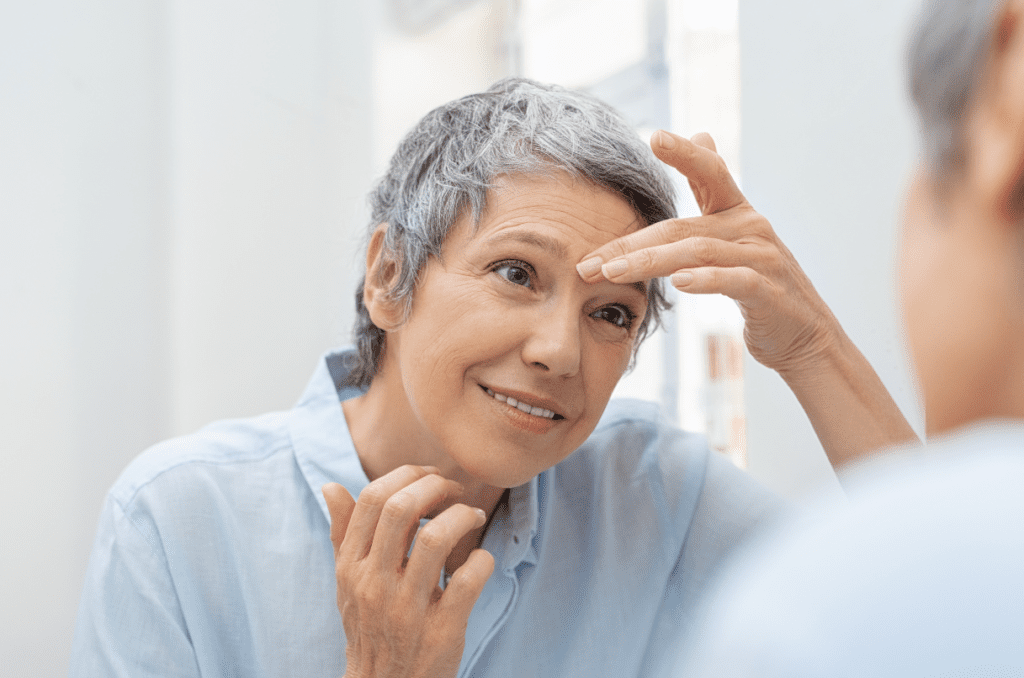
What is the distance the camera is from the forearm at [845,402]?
0.86 metres

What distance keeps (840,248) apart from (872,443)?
9.9 inches

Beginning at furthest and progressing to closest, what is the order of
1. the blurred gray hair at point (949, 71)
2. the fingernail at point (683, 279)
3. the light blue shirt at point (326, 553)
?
the light blue shirt at point (326, 553), the fingernail at point (683, 279), the blurred gray hair at point (949, 71)

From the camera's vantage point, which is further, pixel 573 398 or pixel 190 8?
pixel 190 8

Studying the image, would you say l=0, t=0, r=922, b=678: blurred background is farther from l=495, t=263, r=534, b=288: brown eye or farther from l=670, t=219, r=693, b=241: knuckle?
l=495, t=263, r=534, b=288: brown eye

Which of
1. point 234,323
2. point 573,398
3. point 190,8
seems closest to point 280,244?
point 234,323

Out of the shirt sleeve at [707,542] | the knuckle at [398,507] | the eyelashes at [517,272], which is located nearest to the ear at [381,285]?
the eyelashes at [517,272]

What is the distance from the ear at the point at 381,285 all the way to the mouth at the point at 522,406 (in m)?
0.17

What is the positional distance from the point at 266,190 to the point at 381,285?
95cm

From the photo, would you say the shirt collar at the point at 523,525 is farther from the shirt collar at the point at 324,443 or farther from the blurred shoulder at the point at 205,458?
the blurred shoulder at the point at 205,458

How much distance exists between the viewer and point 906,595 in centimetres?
31

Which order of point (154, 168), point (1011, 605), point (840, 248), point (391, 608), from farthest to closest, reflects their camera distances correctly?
point (154, 168) < point (840, 248) < point (391, 608) < point (1011, 605)

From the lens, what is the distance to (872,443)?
2.80 feet

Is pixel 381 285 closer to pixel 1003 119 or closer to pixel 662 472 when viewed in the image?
pixel 662 472

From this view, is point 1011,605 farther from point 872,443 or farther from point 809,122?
point 809,122
